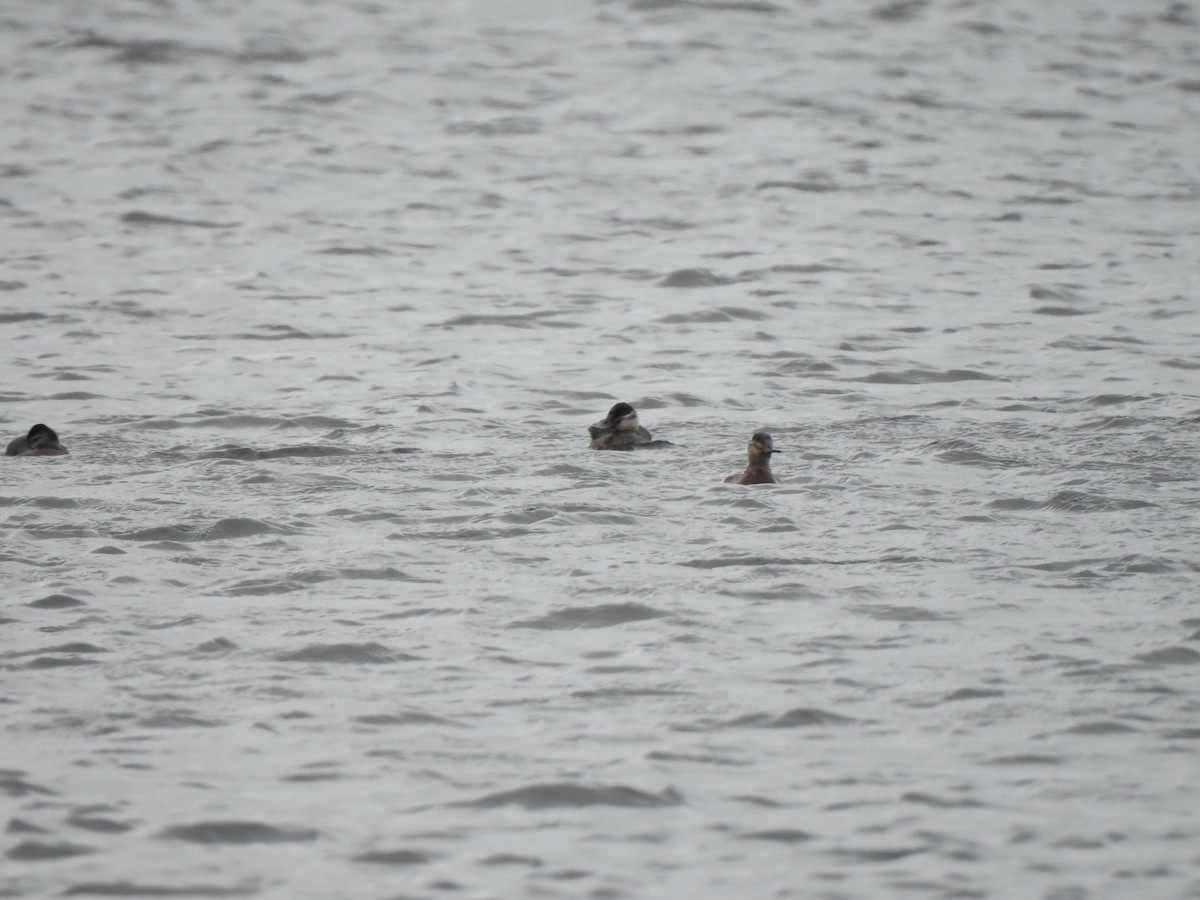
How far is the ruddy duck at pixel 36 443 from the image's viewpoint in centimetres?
1201

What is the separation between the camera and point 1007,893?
20.2 ft

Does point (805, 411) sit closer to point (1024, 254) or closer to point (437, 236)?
point (1024, 254)

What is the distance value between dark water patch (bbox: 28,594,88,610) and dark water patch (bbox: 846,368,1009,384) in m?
7.48

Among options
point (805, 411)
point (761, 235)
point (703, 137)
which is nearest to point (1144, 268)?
point (761, 235)

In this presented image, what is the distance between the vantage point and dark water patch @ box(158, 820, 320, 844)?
6583 millimetres

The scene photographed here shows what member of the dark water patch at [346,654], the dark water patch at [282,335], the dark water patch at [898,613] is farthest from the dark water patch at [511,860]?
the dark water patch at [282,335]

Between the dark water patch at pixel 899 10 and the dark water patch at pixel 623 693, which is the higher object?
the dark water patch at pixel 899 10

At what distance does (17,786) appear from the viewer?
6965 mm

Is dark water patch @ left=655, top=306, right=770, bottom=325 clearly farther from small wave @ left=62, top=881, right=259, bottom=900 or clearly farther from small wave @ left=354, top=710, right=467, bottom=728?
small wave @ left=62, top=881, right=259, bottom=900

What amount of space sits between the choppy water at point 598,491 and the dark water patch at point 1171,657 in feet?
0.07

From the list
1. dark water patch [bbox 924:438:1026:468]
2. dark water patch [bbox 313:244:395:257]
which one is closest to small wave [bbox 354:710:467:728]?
dark water patch [bbox 924:438:1026:468]

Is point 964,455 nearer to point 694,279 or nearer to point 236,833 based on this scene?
point 236,833

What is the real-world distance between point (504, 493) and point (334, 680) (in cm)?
339

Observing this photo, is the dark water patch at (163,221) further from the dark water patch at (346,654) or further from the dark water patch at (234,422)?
the dark water patch at (346,654)
